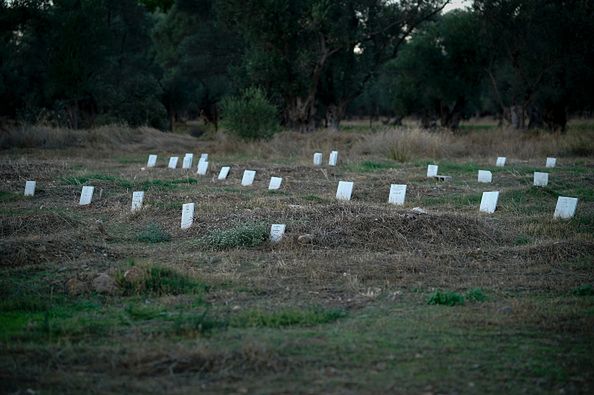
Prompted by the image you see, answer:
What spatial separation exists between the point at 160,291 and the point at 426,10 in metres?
32.6

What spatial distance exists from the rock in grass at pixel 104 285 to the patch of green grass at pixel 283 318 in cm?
169

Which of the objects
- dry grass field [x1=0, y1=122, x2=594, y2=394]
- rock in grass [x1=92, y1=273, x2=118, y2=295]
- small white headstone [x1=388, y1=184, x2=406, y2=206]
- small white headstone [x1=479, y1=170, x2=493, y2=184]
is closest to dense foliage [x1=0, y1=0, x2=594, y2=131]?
small white headstone [x1=479, y1=170, x2=493, y2=184]

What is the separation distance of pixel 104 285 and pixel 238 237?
2.82 metres

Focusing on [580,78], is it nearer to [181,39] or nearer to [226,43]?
[226,43]

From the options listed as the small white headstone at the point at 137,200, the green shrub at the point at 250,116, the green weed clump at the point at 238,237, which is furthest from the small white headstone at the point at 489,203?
the green shrub at the point at 250,116

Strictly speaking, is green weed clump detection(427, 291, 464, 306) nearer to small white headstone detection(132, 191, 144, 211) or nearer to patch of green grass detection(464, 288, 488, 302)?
patch of green grass detection(464, 288, 488, 302)

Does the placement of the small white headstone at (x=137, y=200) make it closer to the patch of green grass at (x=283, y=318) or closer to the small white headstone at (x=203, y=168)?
the patch of green grass at (x=283, y=318)

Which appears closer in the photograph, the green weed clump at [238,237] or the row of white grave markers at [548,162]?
the green weed clump at [238,237]

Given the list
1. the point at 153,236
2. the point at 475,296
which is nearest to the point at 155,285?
the point at 153,236

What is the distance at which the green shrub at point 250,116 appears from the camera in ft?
94.7

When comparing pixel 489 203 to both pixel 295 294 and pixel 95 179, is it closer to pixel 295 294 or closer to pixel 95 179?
pixel 295 294

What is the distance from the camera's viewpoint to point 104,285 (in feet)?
26.2

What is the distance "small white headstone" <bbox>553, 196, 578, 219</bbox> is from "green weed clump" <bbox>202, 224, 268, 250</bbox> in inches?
202

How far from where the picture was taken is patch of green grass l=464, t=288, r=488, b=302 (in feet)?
25.4
